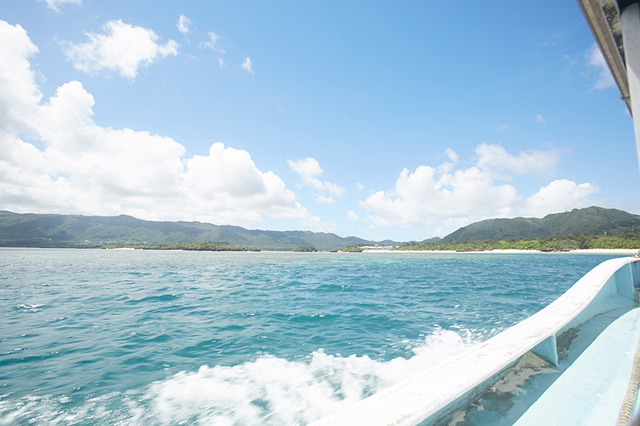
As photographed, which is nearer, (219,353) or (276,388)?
(276,388)

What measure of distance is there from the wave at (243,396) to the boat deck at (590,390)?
2651 millimetres

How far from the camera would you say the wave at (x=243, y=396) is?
378cm

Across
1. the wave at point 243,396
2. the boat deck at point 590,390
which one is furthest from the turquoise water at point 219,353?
the boat deck at point 590,390

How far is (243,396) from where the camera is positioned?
4.29 metres

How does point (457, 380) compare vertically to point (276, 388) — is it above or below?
above

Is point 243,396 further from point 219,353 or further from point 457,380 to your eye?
point 457,380

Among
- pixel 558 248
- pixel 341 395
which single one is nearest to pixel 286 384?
pixel 341 395

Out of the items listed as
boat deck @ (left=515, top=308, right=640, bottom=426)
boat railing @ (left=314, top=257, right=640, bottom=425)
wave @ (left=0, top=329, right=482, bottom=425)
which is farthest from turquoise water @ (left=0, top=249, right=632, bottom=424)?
boat deck @ (left=515, top=308, right=640, bottom=426)

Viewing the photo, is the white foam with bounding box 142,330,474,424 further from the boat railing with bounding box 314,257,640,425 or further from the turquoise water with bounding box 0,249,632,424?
the boat railing with bounding box 314,257,640,425

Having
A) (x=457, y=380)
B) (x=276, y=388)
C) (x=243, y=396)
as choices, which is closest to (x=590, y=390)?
(x=457, y=380)

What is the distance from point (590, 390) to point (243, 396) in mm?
4503

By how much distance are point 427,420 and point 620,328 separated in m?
4.99

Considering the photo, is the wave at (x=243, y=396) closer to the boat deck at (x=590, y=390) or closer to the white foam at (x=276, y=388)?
the white foam at (x=276, y=388)

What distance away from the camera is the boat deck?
2.11 m
